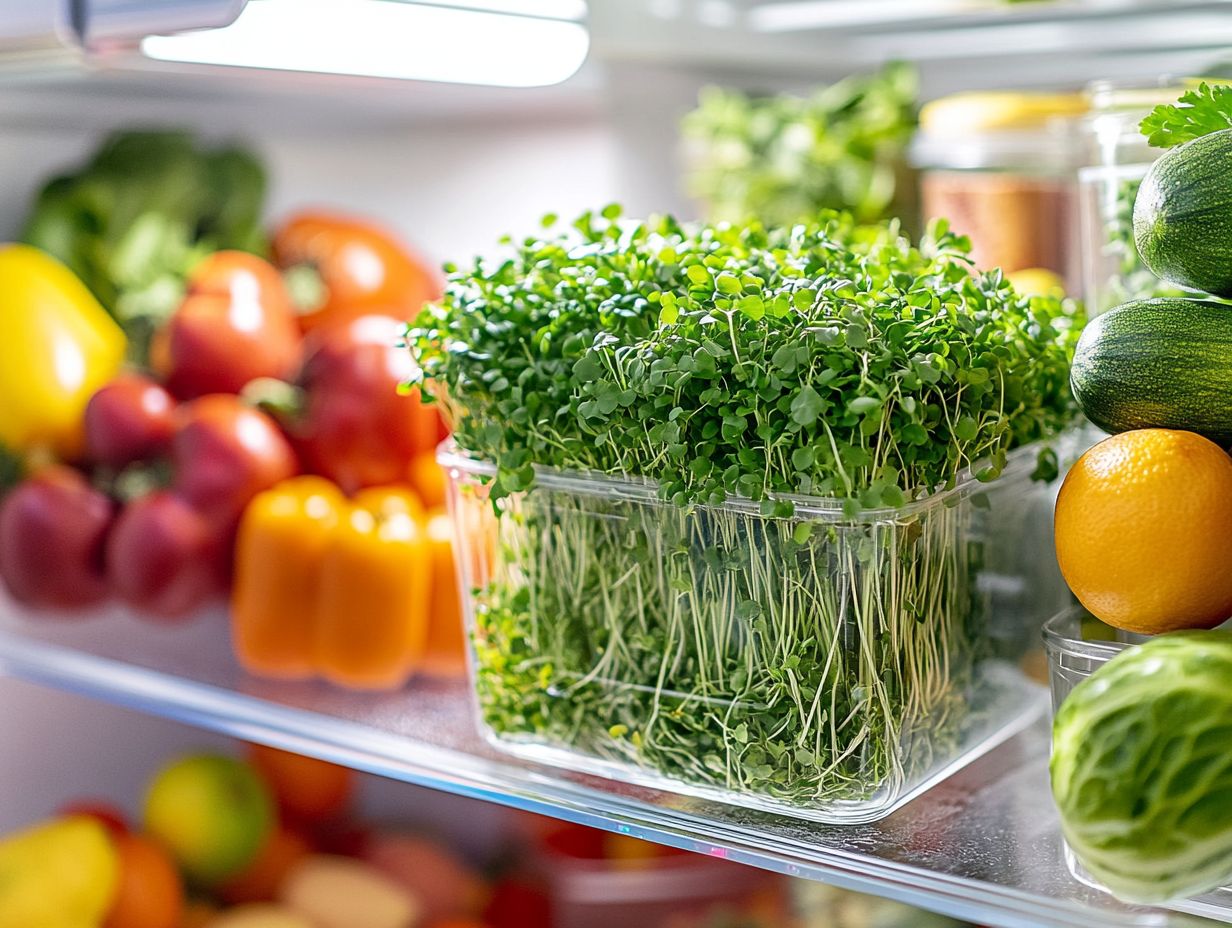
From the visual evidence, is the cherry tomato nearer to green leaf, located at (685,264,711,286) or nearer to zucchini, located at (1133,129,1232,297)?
green leaf, located at (685,264,711,286)

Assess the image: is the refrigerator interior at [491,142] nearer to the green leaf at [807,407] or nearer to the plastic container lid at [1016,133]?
the plastic container lid at [1016,133]

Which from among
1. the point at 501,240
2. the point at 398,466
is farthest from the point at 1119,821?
the point at 398,466

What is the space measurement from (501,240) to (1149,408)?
12.8 inches

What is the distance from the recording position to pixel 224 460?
87 centimetres

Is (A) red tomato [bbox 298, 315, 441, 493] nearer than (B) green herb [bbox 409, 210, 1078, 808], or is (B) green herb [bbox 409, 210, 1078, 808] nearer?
(B) green herb [bbox 409, 210, 1078, 808]

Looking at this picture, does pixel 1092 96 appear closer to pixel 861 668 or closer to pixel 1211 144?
pixel 1211 144

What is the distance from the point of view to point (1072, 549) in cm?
54

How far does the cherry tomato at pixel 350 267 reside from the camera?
1.11 m

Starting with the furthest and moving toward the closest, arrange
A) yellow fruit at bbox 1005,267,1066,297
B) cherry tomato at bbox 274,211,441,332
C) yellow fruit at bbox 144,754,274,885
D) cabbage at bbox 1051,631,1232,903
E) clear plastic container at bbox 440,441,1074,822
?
1. cherry tomato at bbox 274,211,441,332
2. yellow fruit at bbox 144,754,274,885
3. yellow fruit at bbox 1005,267,1066,297
4. clear plastic container at bbox 440,441,1074,822
5. cabbage at bbox 1051,631,1232,903

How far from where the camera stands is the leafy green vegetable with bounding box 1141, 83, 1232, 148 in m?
0.55

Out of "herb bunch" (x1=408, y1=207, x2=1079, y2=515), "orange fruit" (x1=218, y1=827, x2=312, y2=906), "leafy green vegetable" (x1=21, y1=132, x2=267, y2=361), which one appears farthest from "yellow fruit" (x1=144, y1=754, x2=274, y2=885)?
"herb bunch" (x1=408, y1=207, x2=1079, y2=515)

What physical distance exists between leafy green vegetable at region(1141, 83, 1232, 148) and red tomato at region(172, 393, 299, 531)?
23.4 inches

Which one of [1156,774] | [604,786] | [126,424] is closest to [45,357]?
[126,424]

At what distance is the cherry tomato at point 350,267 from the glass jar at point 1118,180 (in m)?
0.58
